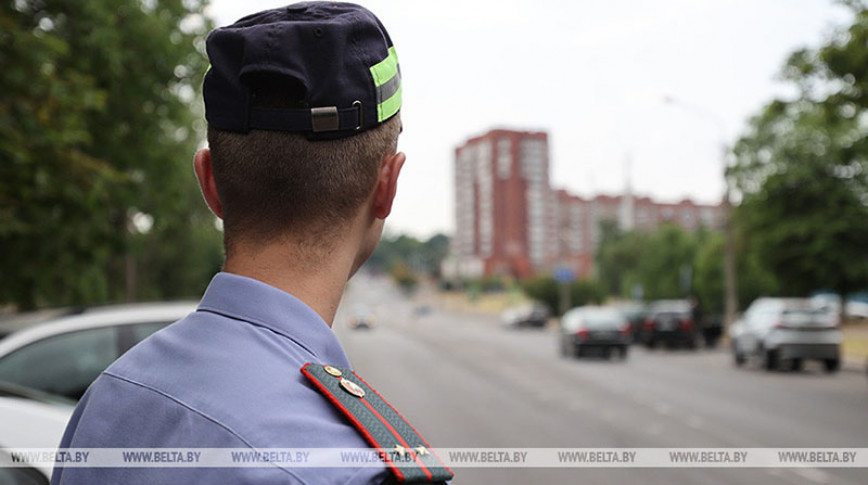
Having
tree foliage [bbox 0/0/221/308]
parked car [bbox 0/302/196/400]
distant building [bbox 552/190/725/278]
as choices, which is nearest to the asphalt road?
parked car [bbox 0/302/196/400]

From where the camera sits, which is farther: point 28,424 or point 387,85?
point 28,424

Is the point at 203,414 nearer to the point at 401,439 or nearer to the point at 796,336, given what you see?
the point at 401,439

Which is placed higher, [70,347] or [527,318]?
[70,347]

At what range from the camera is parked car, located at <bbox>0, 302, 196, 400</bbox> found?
5984 millimetres

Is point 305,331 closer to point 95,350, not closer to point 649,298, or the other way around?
point 95,350

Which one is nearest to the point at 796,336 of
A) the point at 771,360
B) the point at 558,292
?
the point at 771,360

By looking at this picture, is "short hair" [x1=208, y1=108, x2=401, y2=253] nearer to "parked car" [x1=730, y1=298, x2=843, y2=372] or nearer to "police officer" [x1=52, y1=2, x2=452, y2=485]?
"police officer" [x1=52, y1=2, x2=452, y2=485]

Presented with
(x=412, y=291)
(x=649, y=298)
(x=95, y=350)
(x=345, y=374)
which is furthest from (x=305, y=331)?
(x=412, y=291)

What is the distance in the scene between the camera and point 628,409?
13.6 m

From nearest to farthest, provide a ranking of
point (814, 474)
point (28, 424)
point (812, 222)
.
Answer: point (28, 424) → point (814, 474) → point (812, 222)

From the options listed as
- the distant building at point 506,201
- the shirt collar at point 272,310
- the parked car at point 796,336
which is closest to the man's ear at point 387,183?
the shirt collar at point 272,310

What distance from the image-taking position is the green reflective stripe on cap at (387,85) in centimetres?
125

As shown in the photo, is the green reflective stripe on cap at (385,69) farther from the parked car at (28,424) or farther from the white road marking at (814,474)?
the white road marking at (814,474)

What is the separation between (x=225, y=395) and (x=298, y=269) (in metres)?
0.27
